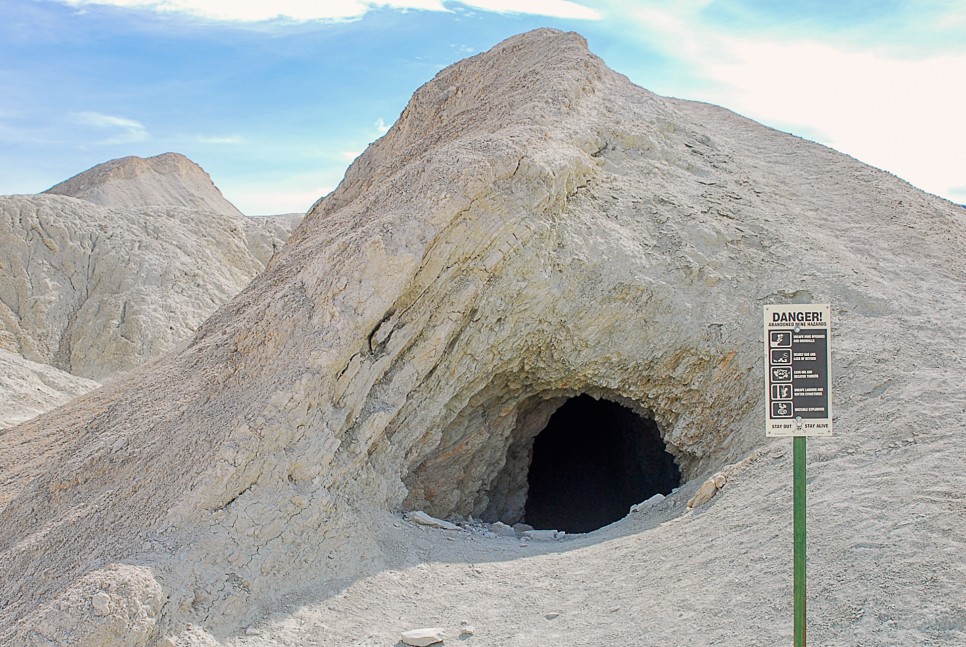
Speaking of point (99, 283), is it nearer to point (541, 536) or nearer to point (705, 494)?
point (541, 536)

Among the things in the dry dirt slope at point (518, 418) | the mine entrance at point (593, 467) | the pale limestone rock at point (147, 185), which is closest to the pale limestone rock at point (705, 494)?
the dry dirt slope at point (518, 418)

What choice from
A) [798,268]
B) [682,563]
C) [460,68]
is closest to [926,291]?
[798,268]

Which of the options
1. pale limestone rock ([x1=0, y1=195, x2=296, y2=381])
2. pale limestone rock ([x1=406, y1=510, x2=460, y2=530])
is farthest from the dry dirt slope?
pale limestone rock ([x1=0, y1=195, x2=296, y2=381])

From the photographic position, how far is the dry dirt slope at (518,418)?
6.04 metres

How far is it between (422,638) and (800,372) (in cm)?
373

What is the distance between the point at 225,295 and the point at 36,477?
2432 cm

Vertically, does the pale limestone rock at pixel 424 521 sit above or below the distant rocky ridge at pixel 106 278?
below

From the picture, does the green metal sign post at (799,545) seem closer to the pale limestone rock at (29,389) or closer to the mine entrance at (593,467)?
the mine entrance at (593,467)

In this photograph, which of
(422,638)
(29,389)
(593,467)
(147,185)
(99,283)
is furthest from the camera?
(147,185)

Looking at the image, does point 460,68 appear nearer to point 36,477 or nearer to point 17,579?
point 36,477

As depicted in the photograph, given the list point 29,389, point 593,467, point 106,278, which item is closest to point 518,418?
point 593,467

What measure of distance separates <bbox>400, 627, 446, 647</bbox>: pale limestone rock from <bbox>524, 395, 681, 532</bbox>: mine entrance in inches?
270

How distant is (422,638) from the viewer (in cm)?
624

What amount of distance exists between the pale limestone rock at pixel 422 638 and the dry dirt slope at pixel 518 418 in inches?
11.7
